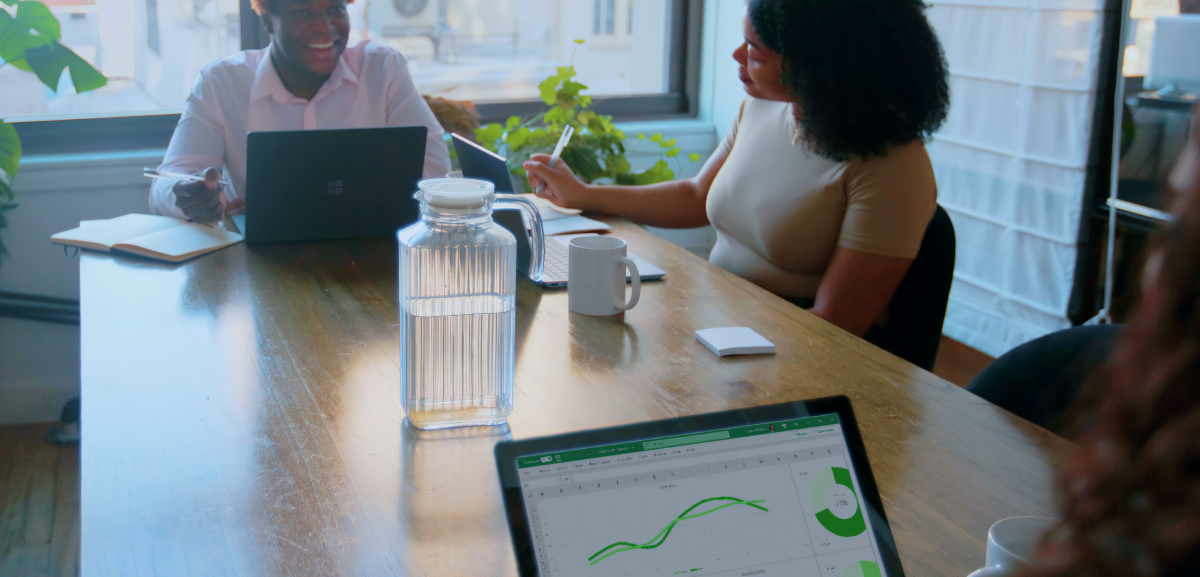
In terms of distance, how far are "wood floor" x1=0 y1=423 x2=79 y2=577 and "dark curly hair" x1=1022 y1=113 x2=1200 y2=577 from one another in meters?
2.18

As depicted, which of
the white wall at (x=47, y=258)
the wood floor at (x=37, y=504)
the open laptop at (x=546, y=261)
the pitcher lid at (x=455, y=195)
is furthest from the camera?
the white wall at (x=47, y=258)

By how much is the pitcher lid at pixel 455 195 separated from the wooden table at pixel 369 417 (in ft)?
0.79

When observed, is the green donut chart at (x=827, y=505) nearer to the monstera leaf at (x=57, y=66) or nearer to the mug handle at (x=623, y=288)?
the mug handle at (x=623, y=288)

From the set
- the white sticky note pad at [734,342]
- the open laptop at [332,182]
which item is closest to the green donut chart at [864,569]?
the white sticky note pad at [734,342]

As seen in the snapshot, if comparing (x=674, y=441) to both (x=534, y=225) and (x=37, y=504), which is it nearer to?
(x=534, y=225)

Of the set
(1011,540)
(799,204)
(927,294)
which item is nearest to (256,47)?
(799,204)

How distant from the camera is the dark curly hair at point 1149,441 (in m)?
0.17

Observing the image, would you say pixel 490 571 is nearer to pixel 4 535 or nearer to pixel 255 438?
pixel 255 438

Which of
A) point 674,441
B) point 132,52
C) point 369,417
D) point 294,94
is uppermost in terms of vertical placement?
point 132,52

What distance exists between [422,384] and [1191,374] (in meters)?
0.85

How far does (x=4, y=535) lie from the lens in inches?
83.4

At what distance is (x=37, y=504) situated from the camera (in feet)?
7.43

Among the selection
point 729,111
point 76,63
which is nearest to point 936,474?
point 76,63

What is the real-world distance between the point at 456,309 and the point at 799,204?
96cm
